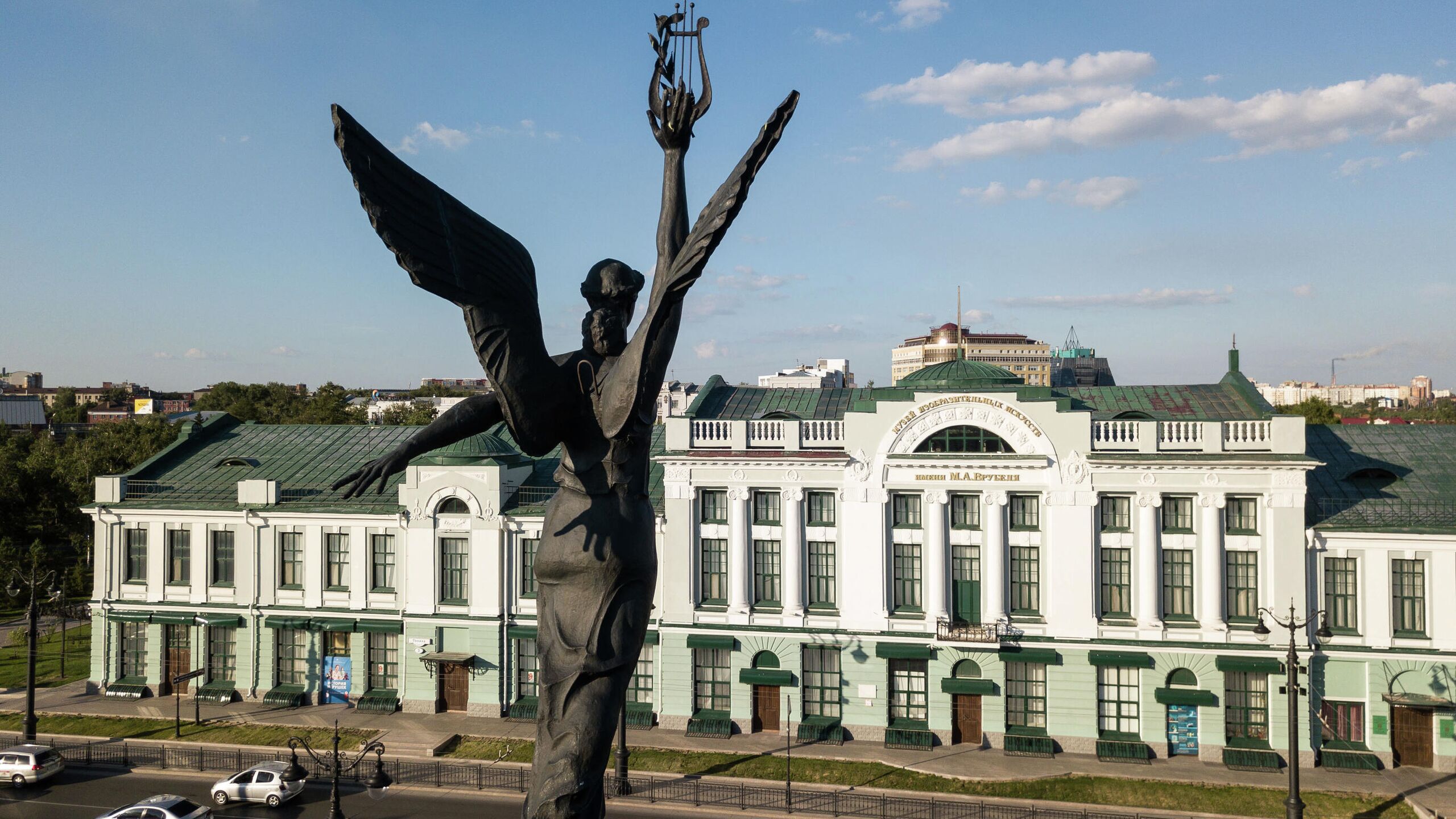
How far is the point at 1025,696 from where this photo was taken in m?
37.6

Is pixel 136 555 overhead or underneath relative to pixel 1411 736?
overhead

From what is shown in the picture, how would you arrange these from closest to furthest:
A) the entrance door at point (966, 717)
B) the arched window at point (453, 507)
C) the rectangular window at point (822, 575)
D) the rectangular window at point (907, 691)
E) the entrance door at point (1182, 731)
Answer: the entrance door at point (1182, 731)
the entrance door at point (966, 717)
the rectangular window at point (907, 691)
the rectangular window at point (822, 575)
the arched window at point (453, 507)

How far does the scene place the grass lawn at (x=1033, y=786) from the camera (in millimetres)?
31297

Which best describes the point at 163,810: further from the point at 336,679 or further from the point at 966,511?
the point at 966,511

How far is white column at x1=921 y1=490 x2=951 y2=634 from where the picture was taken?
37906mm

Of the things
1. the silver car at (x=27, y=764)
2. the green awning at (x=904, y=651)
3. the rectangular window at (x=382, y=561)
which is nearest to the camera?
the silver car at (x=27, y=764)

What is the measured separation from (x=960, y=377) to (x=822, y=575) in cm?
983

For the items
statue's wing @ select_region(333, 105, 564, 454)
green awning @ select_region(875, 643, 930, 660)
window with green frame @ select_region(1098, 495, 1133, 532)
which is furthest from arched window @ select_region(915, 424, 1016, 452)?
statue's wing @ select_region(333, 105, 564, 454)

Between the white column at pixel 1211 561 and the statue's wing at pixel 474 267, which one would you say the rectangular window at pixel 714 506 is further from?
the statue's wing at pixel 474 267

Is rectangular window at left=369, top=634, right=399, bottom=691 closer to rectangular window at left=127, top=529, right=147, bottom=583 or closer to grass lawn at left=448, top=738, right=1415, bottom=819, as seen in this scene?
grass lawn at left=448, top=738, right=1415, bottom=819

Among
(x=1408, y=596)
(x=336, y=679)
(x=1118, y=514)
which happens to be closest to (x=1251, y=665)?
(x=1408, y=596)

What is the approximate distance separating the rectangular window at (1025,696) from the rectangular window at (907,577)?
4.31 metres

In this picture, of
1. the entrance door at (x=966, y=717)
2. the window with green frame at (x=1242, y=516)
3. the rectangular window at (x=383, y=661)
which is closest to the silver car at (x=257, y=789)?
the rectangular window at (x=383, y=661)

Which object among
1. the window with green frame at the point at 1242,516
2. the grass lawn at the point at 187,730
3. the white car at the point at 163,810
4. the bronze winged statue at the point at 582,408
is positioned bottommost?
the grass lawn at the point at 187,730
